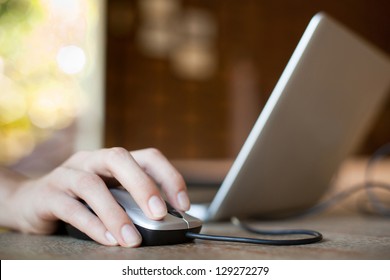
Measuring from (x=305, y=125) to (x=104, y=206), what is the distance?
327mm

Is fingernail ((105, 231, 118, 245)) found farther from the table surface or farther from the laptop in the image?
the laptop

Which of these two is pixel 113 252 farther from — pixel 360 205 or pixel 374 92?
pixel 360 205

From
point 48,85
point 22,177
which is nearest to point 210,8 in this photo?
point 48,85

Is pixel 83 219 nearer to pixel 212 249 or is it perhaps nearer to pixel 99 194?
pixel 99 194

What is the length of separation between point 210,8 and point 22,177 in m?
4.96

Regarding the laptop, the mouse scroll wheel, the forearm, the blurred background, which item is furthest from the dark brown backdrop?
the mouse scroll wheel

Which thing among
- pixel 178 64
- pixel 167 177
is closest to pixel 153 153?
pixel 167 177

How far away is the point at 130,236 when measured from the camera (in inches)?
17.5

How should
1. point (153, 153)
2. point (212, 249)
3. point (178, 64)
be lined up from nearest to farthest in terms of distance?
point (212, 249), point (153, 153), point (178, 64)

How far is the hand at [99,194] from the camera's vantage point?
45 cm

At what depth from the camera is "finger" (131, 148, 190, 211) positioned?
525 millimetres

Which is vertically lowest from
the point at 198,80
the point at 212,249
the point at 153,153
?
the point at 212,249

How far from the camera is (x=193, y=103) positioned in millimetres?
5234

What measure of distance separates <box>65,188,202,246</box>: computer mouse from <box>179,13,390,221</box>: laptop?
0.12m
